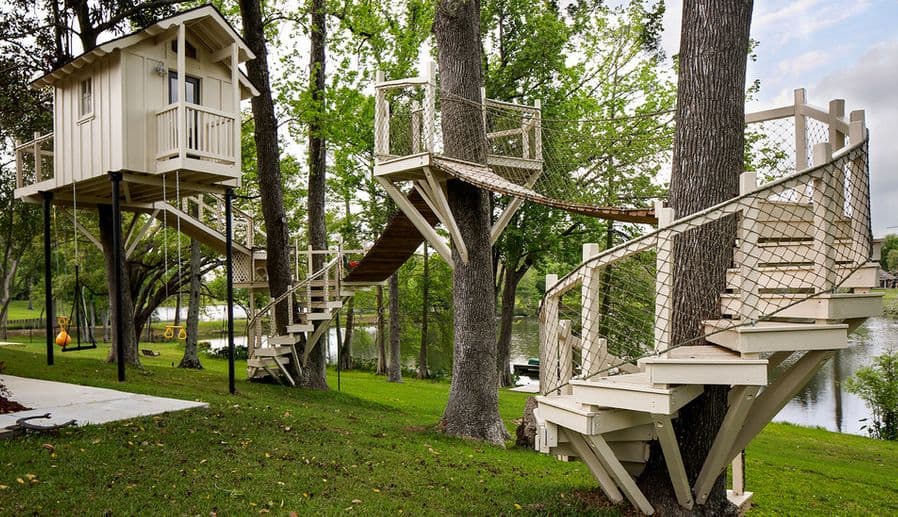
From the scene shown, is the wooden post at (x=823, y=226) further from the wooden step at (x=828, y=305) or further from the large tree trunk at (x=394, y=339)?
the large tree trunk at (x=394, y=339)

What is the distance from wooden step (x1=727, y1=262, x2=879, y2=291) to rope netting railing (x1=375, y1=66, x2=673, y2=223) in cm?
214

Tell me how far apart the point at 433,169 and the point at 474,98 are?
1.49 metres

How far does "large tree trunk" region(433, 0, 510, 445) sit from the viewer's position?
8.74m

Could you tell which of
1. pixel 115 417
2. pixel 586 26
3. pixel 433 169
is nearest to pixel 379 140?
pixel 433 169

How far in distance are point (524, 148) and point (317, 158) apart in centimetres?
637

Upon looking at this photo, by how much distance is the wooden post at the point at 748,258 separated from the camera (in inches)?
157

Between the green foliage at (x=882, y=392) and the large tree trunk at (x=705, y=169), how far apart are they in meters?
15.5

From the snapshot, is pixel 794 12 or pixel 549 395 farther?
pixel 794 12

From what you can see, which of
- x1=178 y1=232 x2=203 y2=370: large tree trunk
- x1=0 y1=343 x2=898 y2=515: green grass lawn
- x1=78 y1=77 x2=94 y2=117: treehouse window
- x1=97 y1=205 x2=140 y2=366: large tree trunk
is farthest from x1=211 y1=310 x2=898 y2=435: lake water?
x1=78 y1=77 x2=94 y2=117: treehouse window

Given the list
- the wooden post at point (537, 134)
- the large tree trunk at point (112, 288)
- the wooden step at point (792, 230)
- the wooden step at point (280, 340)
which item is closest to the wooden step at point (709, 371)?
the wooden step at point (792, 230)

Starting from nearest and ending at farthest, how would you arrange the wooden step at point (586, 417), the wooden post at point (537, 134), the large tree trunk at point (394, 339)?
the wooden step at point (586, 417), the wooden post at point (537, 134), the large tree trunk at point (394, 339)

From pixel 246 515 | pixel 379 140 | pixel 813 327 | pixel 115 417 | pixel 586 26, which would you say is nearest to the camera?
pixel 813 327

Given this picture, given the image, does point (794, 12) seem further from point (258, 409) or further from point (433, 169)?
point (258, 409)

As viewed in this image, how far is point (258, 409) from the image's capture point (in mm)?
8547
